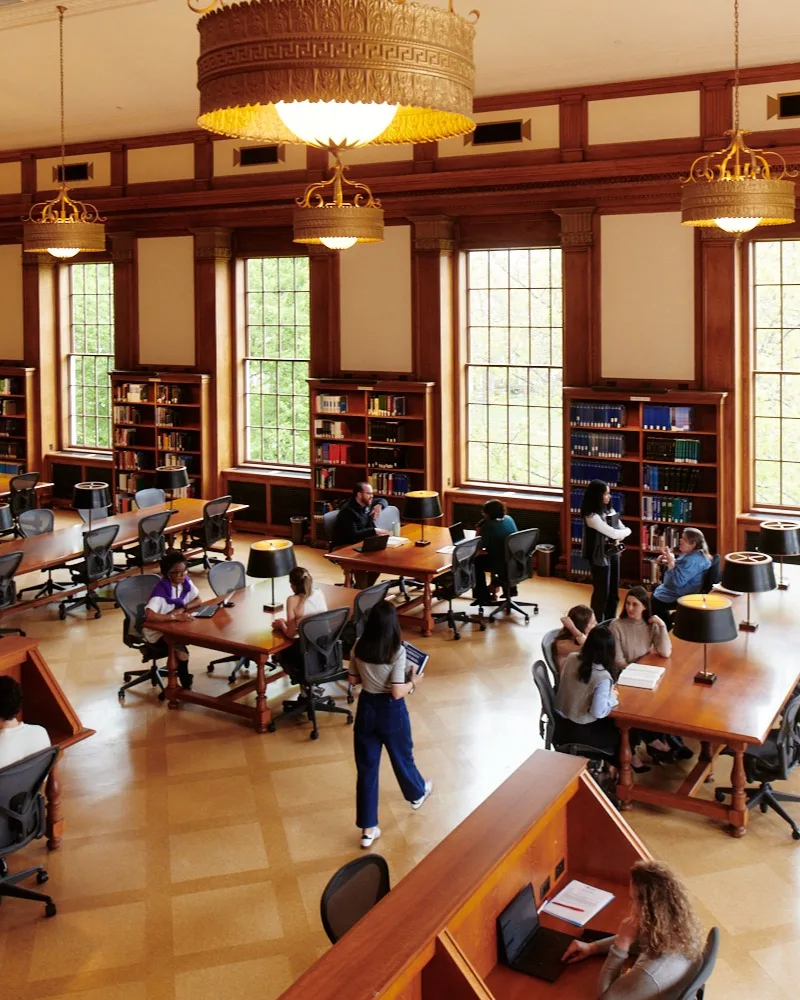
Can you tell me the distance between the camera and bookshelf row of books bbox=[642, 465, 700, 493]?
10.8m

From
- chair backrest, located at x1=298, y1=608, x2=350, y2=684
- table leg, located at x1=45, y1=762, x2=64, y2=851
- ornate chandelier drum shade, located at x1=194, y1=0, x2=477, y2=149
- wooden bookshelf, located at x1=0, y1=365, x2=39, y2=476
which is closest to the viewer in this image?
ornate chandelier drum shade, located at x1=194, y1=0, x2=477, y2=149

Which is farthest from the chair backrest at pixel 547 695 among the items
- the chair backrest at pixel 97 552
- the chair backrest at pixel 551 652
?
the chair backrest at pixel 97 552

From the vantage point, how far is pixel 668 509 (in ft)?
35.9

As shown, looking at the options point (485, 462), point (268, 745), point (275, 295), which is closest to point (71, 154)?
point (275, 295)

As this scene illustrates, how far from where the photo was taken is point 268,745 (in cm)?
743

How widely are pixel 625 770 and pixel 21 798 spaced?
331cm

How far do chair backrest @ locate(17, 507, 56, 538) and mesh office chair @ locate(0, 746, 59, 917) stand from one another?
6.19 meters

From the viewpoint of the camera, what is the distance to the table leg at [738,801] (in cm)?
598

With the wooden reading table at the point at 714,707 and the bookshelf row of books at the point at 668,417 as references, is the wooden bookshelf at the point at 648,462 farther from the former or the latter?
the wooden reading table at the point at 714,707

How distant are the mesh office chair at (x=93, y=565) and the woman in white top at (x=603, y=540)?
4.44 meters

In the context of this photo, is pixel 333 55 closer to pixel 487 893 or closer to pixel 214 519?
pixel 487 893

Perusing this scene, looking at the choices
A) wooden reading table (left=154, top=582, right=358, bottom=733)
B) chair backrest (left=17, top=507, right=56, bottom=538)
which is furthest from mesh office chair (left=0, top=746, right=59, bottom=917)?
chair backrest (left=17, top=507, right=56, bottom=538)

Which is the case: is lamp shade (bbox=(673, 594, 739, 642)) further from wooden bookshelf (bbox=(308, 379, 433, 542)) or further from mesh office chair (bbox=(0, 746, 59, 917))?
wooden bookshelf (bbox=(308, 379, 433, 542))

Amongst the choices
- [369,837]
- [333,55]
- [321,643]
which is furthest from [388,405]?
[333,55]
